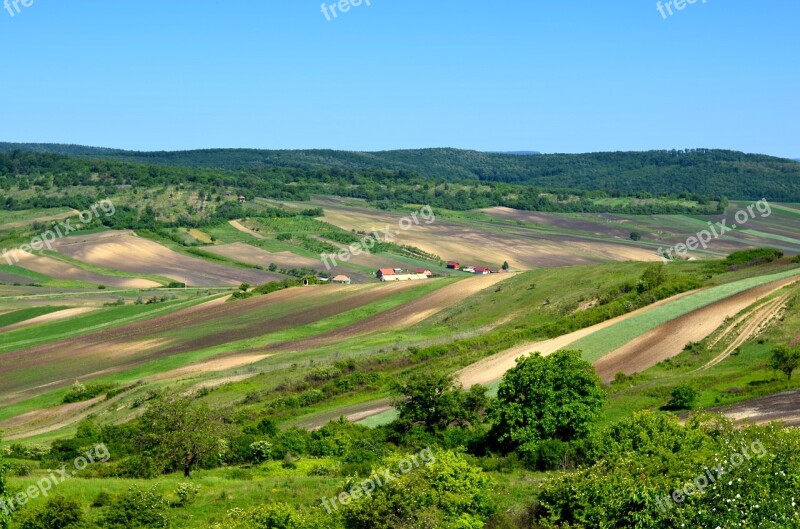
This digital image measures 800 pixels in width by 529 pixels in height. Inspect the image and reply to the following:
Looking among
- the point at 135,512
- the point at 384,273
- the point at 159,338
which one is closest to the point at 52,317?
the point at 159,338

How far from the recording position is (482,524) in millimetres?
39656

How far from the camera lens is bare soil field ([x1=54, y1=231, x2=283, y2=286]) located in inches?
6737

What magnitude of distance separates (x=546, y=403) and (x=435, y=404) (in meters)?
8.56

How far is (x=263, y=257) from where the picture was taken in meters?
192

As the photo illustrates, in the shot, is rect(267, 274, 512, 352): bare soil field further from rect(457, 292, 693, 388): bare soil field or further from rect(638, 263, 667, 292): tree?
rect(457, 292, 693, 388): bare soil field

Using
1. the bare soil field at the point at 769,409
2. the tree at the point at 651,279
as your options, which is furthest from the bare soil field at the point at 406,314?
the bare soil field at the point at 769,409

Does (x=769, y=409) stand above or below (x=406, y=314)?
above

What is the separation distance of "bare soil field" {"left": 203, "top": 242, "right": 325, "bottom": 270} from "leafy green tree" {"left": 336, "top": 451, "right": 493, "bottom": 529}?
14284 centimetres

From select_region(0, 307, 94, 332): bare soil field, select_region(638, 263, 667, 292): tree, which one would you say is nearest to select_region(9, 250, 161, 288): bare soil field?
select_region(0, 307, 94, 332): bare soil field

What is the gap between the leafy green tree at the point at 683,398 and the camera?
192 feet

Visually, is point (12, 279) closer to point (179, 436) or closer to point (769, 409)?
point (179, 436)

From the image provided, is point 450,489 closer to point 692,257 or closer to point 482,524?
point 482,524

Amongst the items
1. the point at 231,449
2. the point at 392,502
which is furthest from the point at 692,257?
the point at 392,502

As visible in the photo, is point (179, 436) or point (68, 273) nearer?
point (179, 436)
